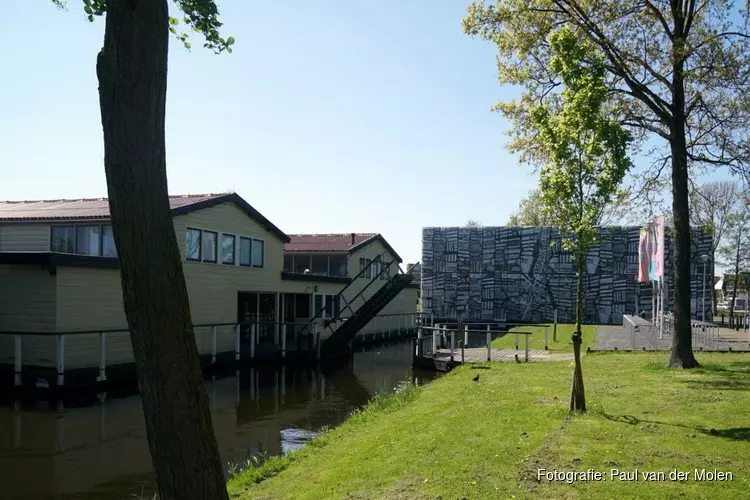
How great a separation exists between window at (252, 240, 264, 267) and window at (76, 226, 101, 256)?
6.85m

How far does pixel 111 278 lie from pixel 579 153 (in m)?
14.4

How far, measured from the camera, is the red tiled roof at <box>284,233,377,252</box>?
3675 cm

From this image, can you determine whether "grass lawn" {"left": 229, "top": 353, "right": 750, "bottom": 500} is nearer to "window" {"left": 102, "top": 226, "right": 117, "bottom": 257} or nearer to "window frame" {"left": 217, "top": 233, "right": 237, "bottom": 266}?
"window" {"left": 102, "top": 226, "right": 117, "bottom": 257}

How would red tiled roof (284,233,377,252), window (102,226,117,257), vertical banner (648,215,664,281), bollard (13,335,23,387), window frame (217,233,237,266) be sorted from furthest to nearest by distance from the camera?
red tiled roof (284,233,377,252)
window frame (217,233,237,266)
window (102,226,117,257)
vertical banner (648,215,664,281)
bollard (13,335,23,387)

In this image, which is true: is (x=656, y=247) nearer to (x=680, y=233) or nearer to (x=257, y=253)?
(x=680, y=233)

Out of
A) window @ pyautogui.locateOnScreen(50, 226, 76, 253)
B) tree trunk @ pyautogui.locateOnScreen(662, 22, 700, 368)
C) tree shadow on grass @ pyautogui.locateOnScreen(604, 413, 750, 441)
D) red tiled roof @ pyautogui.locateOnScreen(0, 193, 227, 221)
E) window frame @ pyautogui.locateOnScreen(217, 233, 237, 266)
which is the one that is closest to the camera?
tree shadow on grass @ pyautogui.locateOnScreen(604, 413, 750, 441)

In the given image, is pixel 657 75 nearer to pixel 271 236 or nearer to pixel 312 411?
pixel 312 411

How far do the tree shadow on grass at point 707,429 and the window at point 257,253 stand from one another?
19.6m

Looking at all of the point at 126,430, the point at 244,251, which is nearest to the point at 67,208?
the point at 244,251

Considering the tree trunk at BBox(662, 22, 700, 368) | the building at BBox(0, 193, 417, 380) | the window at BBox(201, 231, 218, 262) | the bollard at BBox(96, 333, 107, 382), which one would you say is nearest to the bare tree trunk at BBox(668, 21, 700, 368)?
the tree trunk at BBox(662, 22, 700, 368)

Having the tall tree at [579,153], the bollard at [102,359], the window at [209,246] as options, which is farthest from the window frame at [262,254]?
the tall tree at [579,153]

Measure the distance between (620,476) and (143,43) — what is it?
5493 mm

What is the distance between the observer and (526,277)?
47969mm

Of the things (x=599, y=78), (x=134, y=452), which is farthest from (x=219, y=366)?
(x=599, y=78)
